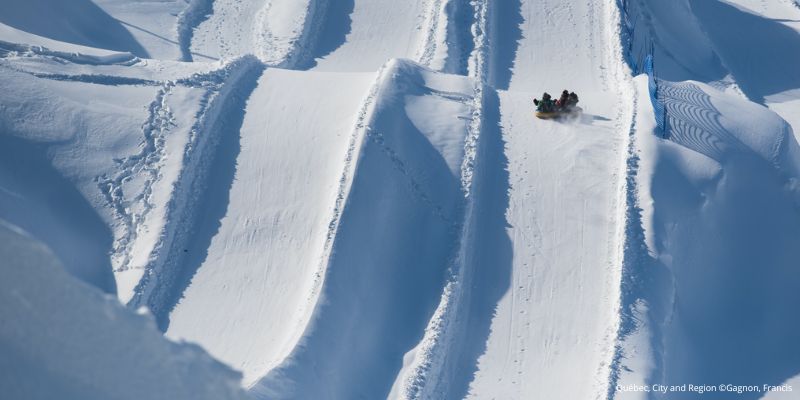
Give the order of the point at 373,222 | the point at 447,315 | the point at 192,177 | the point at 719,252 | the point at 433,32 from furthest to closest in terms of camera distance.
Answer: the point at 433,32 < the point at 192,177 < the point at 719,252 < the point at 373,222 < the point at 447,315

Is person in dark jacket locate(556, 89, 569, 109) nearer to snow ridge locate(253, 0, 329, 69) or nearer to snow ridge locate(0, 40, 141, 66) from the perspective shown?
snow ridge locate(253, 0, 329, 69)

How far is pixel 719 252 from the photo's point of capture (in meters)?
14.5

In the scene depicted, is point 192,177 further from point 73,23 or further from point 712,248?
point 712,248

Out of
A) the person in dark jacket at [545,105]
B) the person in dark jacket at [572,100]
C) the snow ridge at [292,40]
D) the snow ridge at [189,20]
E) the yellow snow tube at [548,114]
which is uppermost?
the person in dark jacket at [572,100]

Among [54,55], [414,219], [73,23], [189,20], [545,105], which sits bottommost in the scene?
[189,20]

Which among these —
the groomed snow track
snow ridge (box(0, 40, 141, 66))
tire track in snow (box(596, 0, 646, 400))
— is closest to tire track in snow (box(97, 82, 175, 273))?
the groomed snow track

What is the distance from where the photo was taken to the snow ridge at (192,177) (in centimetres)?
1314

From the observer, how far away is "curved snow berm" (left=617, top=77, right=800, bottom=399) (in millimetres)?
13078

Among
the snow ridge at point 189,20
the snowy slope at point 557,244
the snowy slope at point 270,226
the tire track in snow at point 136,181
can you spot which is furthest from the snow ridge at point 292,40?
the snowy slope at point 557,244

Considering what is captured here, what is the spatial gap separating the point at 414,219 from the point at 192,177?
4.00 meters

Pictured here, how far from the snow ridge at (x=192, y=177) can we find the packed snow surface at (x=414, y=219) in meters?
0.05

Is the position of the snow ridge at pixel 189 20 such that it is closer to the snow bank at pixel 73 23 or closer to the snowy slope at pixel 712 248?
the snow bank at pixel 73 23

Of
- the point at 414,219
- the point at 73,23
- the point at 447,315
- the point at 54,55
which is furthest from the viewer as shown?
the point at 73,23

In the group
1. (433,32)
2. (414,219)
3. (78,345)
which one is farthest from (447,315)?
(433,32)
